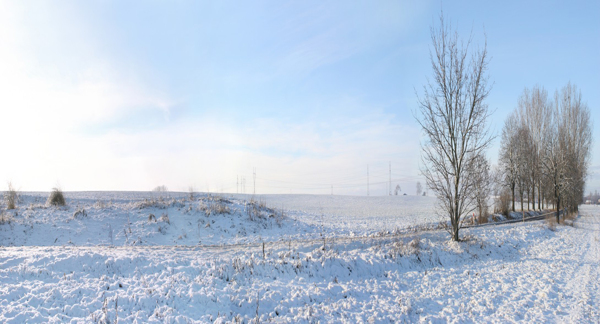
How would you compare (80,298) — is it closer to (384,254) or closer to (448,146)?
(384,254)

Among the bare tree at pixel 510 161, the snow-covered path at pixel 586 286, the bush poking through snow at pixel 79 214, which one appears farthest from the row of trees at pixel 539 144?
the bush poking through snow at pixel 79 214

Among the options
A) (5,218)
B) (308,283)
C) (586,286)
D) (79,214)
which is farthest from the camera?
(79,214)

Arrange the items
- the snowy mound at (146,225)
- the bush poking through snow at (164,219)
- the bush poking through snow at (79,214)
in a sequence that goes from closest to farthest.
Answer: the snowy mound at (146,225)
the bush poking through snow at (79,214)
the bush poking through snow at (164,219)

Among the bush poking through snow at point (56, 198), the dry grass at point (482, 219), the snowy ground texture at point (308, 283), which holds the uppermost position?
the bush poking through snow at point (56, 198)

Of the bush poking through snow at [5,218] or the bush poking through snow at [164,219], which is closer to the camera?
the bush poking through snow at [5,218]

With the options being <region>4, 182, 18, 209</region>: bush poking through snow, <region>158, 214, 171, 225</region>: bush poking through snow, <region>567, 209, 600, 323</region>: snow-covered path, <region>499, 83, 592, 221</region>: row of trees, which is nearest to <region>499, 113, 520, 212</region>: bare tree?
<region>499, 83, 592, 221</region>: row of trees

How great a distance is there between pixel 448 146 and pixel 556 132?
3883cm

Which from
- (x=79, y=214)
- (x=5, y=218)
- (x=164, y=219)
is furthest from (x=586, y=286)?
(x=5, y=218)

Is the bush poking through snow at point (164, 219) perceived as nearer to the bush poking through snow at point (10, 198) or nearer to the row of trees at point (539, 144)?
the bush poking through snow at point (10, 198)

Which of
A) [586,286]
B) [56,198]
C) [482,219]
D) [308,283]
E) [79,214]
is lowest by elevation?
[482,219]

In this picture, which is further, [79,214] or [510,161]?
[510,161]

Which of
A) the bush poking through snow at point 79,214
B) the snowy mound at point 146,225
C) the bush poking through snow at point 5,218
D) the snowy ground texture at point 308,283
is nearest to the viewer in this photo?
the snowy ground texture at point 308,283

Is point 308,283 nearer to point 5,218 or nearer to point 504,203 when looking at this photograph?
point 5,218

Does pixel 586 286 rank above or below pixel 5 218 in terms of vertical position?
below
